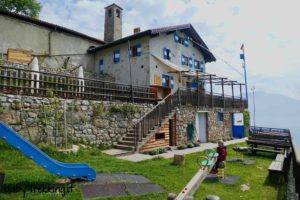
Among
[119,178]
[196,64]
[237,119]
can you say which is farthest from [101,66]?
[119,178]

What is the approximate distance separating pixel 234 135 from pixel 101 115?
1513 cm

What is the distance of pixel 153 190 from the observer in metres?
5.48

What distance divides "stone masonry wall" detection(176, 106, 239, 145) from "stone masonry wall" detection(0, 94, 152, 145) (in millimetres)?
3263

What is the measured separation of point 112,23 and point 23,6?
40.0 ft

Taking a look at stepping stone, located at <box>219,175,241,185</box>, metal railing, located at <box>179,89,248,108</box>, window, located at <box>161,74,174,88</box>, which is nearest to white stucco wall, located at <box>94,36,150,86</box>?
window, located at <box>161,74,174,88</box>

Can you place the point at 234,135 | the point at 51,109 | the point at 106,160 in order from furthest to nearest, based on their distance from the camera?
the point at 234,135 → the point at 51,109 → the point at 106,160

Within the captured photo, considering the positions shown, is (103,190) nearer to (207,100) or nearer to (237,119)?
(207,100)

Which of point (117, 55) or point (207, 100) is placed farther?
point (117, 55)

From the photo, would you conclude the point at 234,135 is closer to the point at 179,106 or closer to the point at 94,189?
the point at 179,106

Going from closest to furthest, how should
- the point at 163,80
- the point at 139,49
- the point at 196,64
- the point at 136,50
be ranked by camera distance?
the point at 139,49
the point at 136,50
the point at 163,80
the point at 196,64

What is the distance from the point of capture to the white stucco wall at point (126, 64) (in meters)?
18.4

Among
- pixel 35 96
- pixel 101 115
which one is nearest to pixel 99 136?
pixel 101 115

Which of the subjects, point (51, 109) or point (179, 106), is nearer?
point (51, 109)

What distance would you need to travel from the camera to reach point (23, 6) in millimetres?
26625
